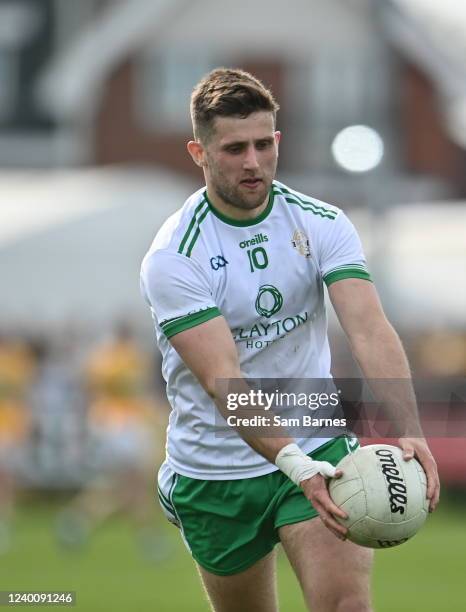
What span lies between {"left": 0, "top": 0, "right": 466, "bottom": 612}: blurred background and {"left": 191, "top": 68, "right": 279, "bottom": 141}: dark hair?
2657 millimetres

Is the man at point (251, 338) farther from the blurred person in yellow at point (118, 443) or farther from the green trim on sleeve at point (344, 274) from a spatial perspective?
the blurred person in yellow at point (118, 443)

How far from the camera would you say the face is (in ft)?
21.0

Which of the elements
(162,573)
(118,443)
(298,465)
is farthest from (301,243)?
(118,443)

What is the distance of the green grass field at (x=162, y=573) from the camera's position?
41.8 feet

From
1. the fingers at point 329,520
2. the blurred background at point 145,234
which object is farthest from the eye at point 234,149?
the blurred background at point 145,234

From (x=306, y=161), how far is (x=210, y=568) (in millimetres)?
31515

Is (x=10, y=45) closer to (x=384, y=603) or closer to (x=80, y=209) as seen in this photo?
(x=80, y=209)

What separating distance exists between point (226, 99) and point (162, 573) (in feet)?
29.5

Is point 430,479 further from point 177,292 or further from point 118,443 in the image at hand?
point 118,443

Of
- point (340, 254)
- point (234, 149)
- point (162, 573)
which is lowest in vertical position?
point (162, 573)

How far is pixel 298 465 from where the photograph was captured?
6.05 m

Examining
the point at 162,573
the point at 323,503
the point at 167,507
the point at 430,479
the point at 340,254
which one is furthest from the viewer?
the point at 162,573

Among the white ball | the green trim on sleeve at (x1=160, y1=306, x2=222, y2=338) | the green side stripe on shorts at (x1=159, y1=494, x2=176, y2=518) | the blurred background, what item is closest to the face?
the green trim on sleeve at (x1=160, y1=306, x2=222, y2=338)

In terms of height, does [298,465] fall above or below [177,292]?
below
